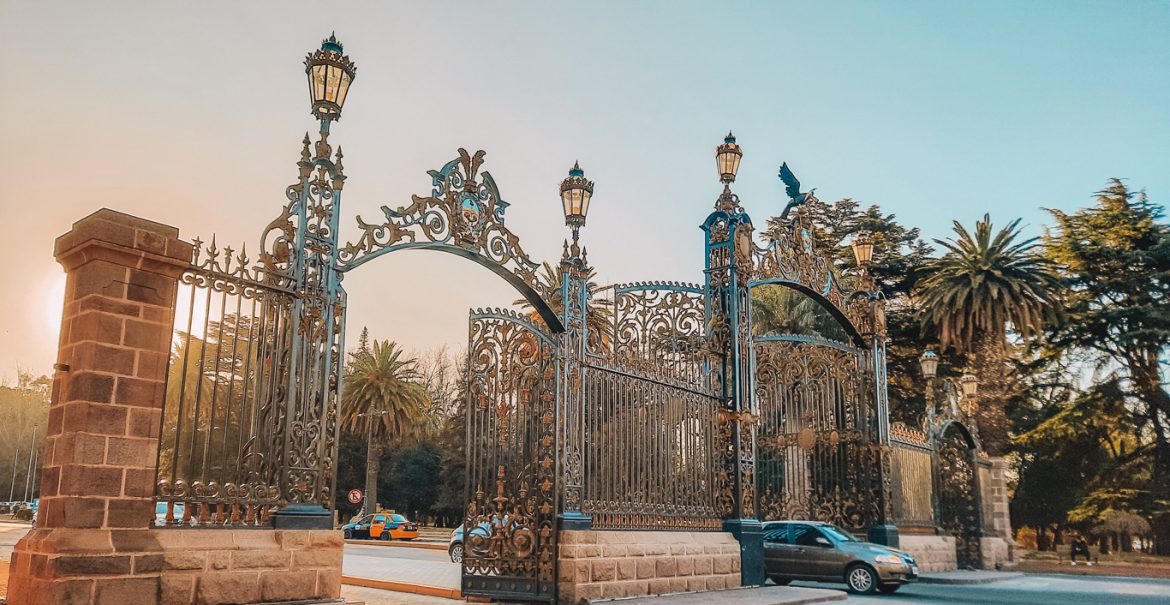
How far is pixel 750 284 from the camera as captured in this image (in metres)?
14.7

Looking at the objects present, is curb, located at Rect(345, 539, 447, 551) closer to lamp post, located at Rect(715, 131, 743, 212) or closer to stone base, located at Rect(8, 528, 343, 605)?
lamp post, located at Rect(715, 131, 743, 212)

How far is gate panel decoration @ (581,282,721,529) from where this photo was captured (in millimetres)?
11734

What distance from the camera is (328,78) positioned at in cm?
907

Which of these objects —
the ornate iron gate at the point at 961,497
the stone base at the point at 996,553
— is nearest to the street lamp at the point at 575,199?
the ornate iron gate at the point at 961,497

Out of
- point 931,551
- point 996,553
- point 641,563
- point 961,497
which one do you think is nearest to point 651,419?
point 641,563

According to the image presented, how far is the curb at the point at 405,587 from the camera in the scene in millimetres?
12258

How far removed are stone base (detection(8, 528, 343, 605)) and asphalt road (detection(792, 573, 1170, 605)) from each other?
8.69 metres

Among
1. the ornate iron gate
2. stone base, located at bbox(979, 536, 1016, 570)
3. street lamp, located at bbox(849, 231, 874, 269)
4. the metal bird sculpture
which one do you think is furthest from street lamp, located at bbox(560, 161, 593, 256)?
stone base, located at bbox(979, 536, 1016, 570)

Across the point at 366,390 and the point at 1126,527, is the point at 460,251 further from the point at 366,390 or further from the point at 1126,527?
the point at 1126,527

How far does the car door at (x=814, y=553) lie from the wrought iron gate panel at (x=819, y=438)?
1707mm

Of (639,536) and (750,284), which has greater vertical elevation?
(750,284)

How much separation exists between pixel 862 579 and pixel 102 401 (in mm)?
12222

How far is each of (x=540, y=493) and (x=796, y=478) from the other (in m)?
8.57

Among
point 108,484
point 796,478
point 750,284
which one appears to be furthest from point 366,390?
point 108,484
